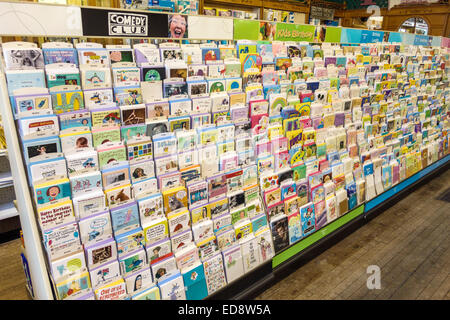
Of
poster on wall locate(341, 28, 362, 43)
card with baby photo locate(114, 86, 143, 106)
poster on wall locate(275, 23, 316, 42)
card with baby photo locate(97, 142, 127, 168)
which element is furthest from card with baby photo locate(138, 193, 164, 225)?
poster on wall locate(341, 28, 362, 43)

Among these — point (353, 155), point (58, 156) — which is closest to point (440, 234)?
point (353, 155)

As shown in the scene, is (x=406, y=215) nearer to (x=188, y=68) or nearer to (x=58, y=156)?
(x=188, y=68)

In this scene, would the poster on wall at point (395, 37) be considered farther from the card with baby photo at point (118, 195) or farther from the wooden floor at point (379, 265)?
the card with baby photo at point (118, 195)

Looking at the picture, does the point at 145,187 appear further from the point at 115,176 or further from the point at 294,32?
the point at 294,32

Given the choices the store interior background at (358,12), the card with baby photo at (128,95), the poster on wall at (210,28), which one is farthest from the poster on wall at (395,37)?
the card with baby photo at (128,95)

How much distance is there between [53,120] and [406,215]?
3.61 m

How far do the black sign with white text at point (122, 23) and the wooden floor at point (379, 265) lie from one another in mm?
1909

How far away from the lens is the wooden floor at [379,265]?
2.36 meters

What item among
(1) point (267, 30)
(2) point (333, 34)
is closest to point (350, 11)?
(2) point (333, 34)

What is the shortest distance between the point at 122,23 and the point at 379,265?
264cm

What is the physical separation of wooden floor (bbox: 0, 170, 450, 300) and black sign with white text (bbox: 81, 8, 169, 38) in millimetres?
1909

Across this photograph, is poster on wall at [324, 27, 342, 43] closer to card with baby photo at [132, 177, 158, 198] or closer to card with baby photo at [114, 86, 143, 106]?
card with baby photo at [114, 86, 143, 106]

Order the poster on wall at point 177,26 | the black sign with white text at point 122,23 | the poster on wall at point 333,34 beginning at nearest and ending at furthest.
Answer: the black sign with white text at point 122,23, the poster on wall at point 177,26, the poster on wall at point 333,34

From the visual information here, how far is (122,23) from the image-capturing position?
1.55 meters
